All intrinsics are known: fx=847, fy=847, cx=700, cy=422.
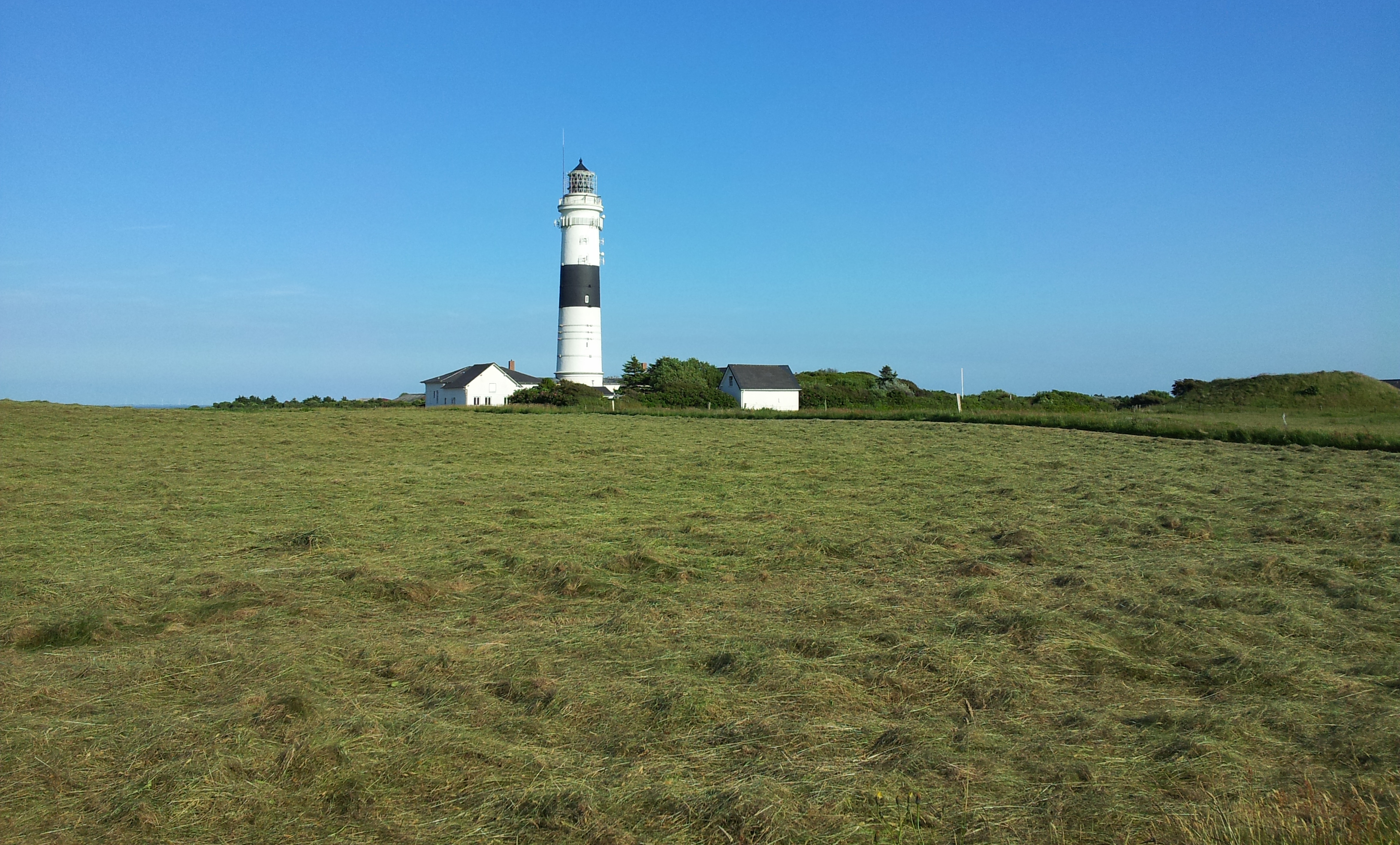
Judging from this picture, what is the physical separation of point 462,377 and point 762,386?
18.3m

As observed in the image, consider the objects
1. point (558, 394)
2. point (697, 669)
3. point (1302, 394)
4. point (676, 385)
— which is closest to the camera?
point (697, 669)

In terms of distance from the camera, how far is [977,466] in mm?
14906

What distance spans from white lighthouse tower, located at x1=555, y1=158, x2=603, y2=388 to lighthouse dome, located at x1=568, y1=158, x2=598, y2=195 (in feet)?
3.63

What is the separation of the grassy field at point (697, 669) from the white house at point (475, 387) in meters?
39.2

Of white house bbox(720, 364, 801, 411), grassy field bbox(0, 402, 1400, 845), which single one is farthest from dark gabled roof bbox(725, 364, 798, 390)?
grassy field bbox(0, 402, 1400, 845)

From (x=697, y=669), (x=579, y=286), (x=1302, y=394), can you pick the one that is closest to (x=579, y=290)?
(x=579, y=286)

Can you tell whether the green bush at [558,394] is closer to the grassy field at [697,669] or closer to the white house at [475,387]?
the white house at [475,387]

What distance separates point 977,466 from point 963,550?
7.45 m

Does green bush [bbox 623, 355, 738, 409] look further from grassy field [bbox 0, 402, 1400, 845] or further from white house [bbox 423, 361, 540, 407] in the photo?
grassy field [bbox 0, 402, 1400, 845]

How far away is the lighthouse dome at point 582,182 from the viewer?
49125 mm

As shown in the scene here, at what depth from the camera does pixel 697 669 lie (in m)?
4.55

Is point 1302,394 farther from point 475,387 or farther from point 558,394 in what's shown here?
point 475,387

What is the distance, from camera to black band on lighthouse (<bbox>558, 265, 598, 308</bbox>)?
1854 inches

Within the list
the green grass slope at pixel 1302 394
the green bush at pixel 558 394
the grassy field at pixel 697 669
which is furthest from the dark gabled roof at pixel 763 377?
the grassy field at pixel 697 669
